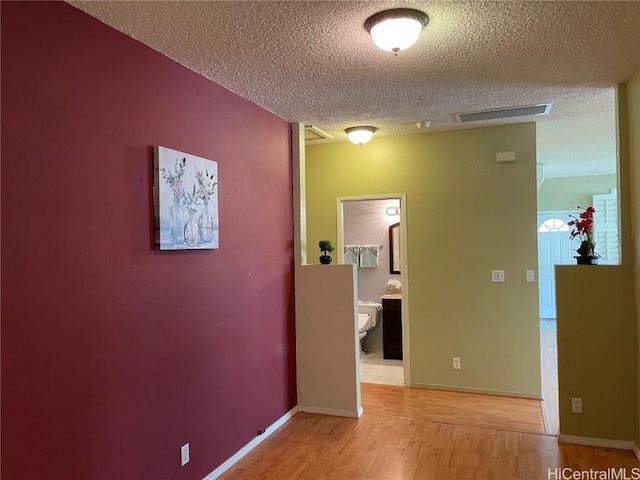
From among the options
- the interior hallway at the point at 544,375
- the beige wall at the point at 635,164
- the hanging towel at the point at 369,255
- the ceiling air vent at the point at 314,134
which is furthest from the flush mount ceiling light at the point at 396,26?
the hanging towel at the point at 369,255

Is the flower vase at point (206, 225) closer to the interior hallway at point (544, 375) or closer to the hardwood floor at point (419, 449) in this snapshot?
the hardwood floor at point (419, 449)

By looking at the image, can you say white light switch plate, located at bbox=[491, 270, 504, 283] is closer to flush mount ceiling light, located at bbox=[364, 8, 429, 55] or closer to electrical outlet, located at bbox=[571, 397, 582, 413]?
electrical outlet, located at bbox=[571, 397, 582, 413]

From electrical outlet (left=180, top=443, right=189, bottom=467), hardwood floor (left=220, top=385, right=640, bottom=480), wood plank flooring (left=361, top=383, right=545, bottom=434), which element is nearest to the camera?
electrical outlet (left=180, top=443, right=189, bottom=467)

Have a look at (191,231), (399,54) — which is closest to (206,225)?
(191,231)

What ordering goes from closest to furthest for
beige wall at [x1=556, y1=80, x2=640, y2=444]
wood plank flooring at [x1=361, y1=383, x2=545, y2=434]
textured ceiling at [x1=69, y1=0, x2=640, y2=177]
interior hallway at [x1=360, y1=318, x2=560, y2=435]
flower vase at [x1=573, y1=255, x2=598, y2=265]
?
textured ceiling at [x1=69, y1=0, x2=640, y2=177]
beige wall at [x1=556, y1=80, x2=640, y2=444]
flower vase at [x1=573, y1=255, x2=598, y2=265]
wood plank flooring at [x1=361, y1=383, x2=545, y2=434]
interior hallway at [x1=360, y1=318, x2=560, y2=435]

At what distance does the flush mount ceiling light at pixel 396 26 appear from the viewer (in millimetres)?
2186

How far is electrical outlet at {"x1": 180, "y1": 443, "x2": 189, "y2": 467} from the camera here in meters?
2.69

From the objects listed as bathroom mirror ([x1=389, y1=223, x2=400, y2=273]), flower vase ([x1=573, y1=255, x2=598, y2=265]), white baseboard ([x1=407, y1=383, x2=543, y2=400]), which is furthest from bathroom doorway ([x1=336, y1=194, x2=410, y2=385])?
flower vase ([x1=573, y1=255, x2=598, y2=265])

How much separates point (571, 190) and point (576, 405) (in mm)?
5614

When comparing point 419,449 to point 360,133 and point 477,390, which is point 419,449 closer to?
point 477,390

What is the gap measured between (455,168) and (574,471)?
263 centimetres

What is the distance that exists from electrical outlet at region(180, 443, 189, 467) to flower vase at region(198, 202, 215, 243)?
1.17 m

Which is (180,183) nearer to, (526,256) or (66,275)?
(66,275)

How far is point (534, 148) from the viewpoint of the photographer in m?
4.27
